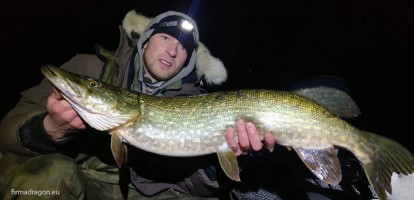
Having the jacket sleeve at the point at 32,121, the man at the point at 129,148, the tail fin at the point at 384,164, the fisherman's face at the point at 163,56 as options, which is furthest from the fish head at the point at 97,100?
the tail fin at the point at 384,164

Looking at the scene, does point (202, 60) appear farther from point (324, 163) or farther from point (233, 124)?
point (324, 163)

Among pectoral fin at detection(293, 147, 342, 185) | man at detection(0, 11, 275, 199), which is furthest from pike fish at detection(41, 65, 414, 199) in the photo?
man at detection(0, 11, 275, 199)

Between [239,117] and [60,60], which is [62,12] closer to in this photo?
[60,60]

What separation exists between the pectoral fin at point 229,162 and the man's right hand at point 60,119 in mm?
1007

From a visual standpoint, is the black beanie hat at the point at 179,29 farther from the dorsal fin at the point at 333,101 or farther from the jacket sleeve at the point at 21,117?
the dorsal fin at the point at 333,101

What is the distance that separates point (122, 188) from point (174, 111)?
1266mm

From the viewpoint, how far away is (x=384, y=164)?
1993mm

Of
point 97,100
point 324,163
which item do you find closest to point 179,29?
point 97,100

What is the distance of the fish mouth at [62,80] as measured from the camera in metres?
1.81

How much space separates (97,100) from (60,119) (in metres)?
0.31

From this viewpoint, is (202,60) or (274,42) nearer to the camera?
(202,60)

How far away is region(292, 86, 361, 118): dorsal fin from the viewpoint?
2.12m

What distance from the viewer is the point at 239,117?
6.75 ft

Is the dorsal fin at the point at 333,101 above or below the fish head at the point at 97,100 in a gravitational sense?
above
